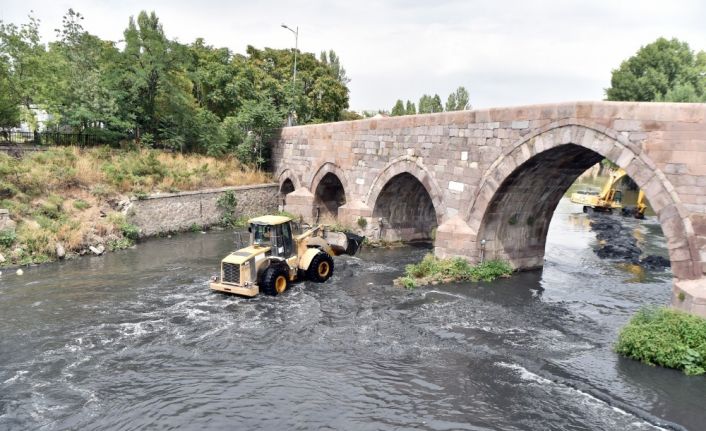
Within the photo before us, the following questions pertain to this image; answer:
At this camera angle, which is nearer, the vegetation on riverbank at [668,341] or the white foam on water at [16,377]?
the white foam on water at [16,377]

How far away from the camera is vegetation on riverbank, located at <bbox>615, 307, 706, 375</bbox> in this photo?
30.0 feet

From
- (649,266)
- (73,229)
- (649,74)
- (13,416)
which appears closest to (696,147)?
(649,266)

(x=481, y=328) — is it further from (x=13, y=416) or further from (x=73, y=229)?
(x=73, y=229)

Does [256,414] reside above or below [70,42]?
below

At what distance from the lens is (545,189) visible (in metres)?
15.8

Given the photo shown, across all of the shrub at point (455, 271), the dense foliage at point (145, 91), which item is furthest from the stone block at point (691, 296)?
the dense foliage at point (145, 91)

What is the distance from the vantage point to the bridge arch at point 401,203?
19.8 meters

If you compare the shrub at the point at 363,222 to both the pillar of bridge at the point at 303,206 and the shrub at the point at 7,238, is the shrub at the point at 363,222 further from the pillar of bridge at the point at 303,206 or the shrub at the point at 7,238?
the shrub at the point at 7,238

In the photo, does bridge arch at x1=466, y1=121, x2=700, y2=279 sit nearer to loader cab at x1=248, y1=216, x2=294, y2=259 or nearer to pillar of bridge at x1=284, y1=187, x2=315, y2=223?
loader cab at x1=248, y1=216, x2=294, y2=259

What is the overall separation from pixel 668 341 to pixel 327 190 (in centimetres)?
1847

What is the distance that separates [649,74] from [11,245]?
4780 cm

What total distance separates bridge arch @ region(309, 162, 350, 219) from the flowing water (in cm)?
933

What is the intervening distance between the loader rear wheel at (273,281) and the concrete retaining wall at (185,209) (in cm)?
1012

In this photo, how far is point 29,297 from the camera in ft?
43.0
